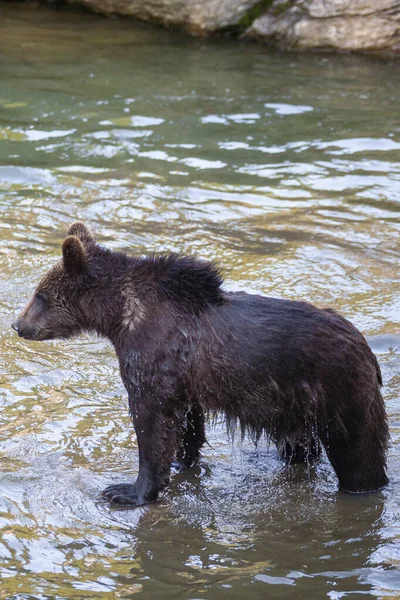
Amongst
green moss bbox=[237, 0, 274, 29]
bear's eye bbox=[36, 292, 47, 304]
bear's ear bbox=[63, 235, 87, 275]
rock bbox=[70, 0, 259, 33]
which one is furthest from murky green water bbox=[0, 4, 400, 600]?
bear's ear bbox=[63, 235, 87, 275]

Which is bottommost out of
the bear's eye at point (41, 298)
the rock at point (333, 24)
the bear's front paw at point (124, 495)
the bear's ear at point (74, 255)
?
the bear's front paw at point (124, 495)

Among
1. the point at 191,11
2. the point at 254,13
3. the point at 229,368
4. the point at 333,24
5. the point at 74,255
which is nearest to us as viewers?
the point at 229,368

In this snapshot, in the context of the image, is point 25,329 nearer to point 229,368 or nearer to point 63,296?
point 63,296

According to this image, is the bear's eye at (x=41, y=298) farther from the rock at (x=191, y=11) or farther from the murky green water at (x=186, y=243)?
the rock at (x=191, y=11)

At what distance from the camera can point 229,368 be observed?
5.93m

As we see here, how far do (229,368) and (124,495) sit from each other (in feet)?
3.73

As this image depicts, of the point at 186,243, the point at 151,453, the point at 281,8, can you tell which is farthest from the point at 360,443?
the point at 281,8

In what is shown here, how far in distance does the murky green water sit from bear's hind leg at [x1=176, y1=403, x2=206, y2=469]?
0.12 meters

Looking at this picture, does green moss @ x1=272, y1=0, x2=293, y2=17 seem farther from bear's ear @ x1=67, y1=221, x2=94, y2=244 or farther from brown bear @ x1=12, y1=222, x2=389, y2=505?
brown bear @ x1=12, y1=222, x2=389, y2=505

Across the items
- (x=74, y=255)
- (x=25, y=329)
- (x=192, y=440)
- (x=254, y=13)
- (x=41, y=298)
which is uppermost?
(x=254, y=13)

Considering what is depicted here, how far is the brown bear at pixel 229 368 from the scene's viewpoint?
230 inches

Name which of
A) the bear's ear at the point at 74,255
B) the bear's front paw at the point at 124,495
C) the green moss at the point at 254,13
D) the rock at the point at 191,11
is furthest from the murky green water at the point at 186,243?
the bear's ear at the point at 74,255

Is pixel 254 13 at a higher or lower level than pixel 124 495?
higher

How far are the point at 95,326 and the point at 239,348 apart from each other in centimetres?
116
